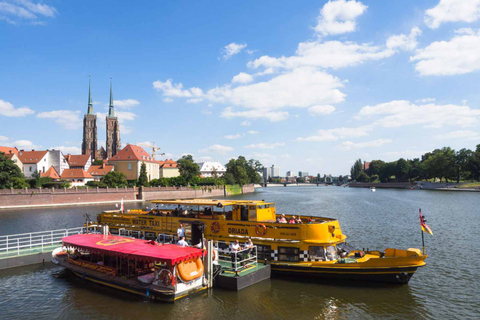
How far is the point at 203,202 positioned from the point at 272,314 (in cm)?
911

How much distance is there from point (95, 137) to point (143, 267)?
18309 cm

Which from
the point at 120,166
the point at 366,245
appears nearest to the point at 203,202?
the point at 366,245

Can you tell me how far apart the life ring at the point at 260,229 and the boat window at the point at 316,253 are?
2.74 metres

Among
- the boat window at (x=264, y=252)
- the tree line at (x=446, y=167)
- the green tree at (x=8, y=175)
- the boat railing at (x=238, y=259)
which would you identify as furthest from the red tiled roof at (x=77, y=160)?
the tree line at (x=446, y=167)

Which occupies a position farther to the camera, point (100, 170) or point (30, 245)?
point (100, 170)

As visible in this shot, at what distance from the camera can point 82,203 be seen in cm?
7725

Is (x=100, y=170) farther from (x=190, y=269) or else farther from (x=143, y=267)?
(x=190, y=269)

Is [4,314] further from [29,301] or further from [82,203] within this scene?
[82,203]

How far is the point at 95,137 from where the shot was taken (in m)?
184

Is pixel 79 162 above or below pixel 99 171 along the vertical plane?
above

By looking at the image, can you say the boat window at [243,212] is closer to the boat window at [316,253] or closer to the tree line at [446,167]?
the boat window at [316,253]

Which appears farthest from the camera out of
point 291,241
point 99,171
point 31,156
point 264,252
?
point 99,171

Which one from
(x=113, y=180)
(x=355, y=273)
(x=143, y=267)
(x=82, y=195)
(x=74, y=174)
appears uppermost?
(x=74, y=174)

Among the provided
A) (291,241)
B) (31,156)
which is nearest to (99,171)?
(31,156)
